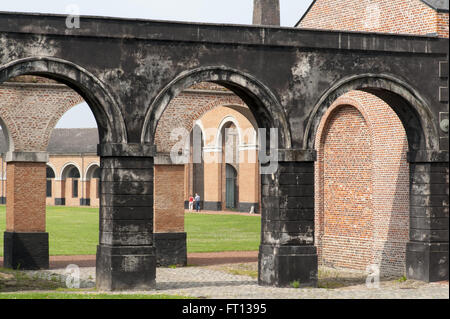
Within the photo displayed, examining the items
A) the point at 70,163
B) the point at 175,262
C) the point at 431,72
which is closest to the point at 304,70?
the point at 431,72

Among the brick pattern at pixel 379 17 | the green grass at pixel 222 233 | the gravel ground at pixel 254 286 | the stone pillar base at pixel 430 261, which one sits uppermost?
the brick pattern at pixel 379 17

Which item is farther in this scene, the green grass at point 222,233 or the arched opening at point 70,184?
the arched opening at point 70,184

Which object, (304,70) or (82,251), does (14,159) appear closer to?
(82,251)

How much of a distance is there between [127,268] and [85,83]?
3.17 metres

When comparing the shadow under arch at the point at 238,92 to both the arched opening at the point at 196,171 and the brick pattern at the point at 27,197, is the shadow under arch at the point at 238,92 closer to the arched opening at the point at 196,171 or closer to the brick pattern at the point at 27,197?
the brick pattern at the point at 27,197

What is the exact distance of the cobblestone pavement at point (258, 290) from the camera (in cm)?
1333

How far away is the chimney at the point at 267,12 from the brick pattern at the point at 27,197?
12.2 meters

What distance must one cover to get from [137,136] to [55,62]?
6.02 feet

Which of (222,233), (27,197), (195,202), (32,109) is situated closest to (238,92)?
(32,109)

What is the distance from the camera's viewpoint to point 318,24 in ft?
64.4

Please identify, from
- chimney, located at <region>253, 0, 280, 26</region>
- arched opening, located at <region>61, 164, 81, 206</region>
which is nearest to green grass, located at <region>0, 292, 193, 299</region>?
chimney, located at <region>253, 0, 280, 26</region>

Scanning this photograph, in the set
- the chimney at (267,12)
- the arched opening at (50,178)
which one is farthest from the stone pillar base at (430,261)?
the arched opening at (50,178)

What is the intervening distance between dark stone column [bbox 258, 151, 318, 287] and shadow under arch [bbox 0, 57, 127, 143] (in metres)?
2.93

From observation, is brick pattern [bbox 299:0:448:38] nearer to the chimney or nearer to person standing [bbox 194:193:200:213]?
the chimney
